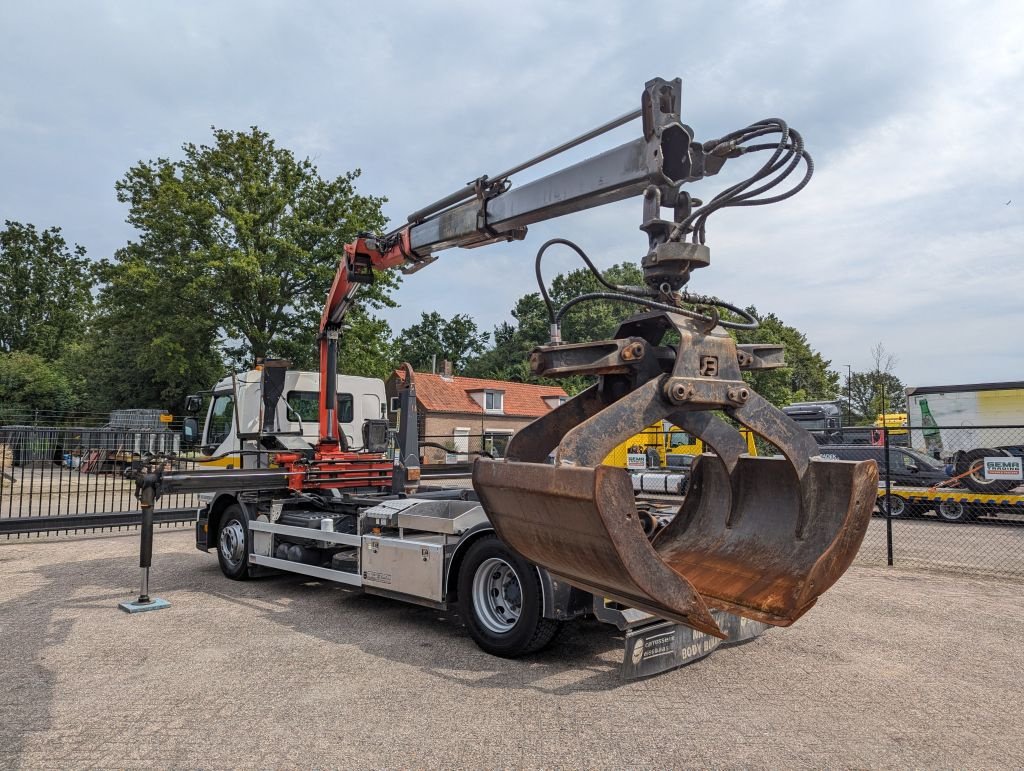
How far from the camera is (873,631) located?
6426 millimetres

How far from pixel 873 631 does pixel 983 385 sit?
630 inches

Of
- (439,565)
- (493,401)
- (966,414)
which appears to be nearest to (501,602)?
(439,565)

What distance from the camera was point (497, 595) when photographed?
224 inches

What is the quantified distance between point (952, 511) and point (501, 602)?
1383cm

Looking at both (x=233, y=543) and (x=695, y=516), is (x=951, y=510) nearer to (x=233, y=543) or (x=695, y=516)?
(x=695, y=516)

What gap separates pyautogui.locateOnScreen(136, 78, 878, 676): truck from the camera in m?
2.56

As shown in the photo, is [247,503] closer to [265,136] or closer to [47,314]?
[265,136]

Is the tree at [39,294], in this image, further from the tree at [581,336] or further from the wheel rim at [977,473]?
the wheel rim at [977,473]

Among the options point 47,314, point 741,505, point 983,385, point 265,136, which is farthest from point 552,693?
point 47,314

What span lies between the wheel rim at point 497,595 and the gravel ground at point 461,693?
0.96ft

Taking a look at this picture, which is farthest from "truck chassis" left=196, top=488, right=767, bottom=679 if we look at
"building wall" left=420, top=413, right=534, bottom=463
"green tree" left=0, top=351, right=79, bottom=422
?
"green tree" left=0, top=351, right=79, bottom=422

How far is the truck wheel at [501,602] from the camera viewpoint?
5.21m

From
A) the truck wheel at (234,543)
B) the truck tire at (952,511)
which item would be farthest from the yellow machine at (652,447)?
the truck wheel at (234,543)

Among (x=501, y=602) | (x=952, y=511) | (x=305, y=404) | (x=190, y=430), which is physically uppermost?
(x=305, y=404)
